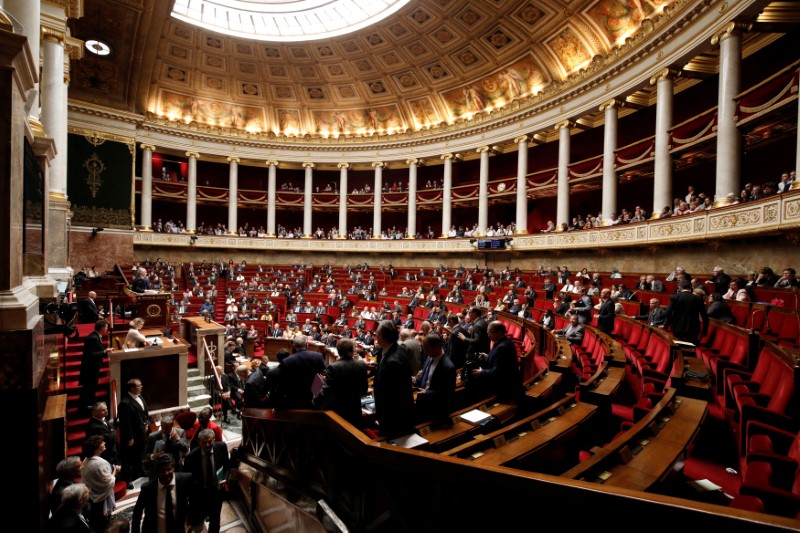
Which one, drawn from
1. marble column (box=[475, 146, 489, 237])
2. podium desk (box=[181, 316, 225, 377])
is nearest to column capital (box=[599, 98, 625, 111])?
marble column (box=[475, 146, 489, 237])

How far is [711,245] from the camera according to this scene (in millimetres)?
11000

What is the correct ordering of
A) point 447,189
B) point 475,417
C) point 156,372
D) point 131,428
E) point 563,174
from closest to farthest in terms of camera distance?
point 475,417, point 131,428, point 156,372, point 563,174, point 447,189

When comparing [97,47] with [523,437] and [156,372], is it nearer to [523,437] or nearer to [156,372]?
[156,372]

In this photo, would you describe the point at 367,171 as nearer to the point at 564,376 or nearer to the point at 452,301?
the point at 452,301

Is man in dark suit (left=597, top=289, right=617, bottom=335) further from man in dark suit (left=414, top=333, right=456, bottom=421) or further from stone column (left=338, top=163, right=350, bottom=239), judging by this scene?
stone column (left=338, top=163, right=350, bottom=239)

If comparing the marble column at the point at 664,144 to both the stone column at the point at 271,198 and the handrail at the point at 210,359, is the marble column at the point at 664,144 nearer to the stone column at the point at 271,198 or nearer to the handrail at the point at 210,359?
the handrail at the point at 210,359

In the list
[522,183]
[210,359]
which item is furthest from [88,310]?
[522,183]

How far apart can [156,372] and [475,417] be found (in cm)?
816

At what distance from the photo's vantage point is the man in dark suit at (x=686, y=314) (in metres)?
6.03

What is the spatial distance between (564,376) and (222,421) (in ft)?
25.7

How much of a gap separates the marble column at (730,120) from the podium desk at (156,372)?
13981 mm

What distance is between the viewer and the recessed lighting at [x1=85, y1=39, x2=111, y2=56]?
17.7 metres

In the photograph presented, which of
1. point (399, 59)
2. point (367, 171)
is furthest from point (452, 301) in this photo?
point (367, 171)

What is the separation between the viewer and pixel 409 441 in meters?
2.63
